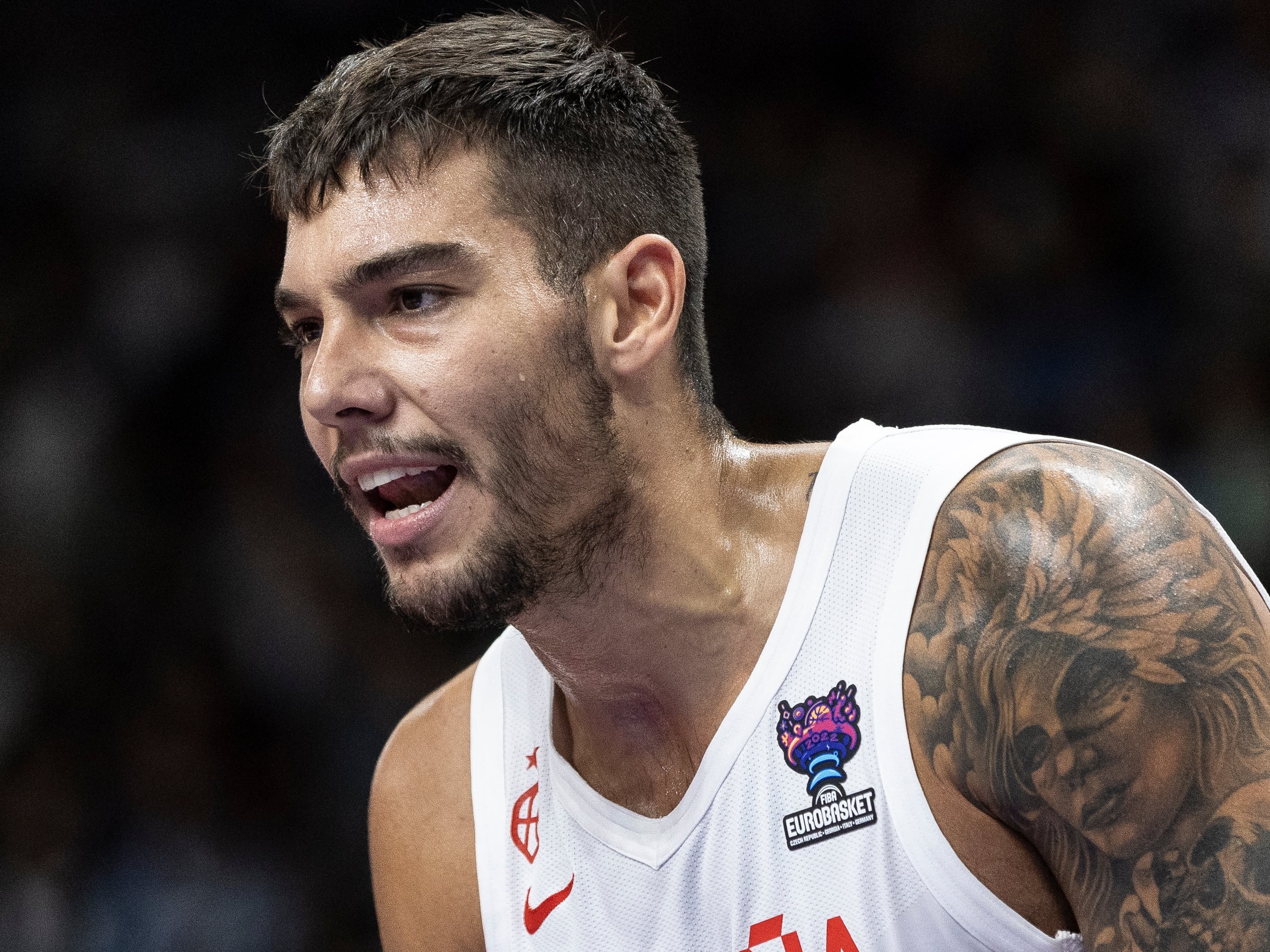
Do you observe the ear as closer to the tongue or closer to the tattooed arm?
the tongue

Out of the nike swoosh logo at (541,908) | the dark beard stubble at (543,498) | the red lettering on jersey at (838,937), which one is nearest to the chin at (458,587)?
the dark beard stubble at (543,498)

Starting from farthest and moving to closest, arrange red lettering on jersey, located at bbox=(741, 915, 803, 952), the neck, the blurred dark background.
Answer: the blurred dark background, the neck, red lettering on jersey, located at bbox=(741, 915, 803, 952)

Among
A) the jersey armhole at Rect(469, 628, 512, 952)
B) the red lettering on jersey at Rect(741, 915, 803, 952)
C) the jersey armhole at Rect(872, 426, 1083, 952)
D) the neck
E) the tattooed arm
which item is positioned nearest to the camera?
the tattooed arm

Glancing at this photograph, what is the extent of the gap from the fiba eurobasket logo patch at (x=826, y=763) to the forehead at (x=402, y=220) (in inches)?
28.2

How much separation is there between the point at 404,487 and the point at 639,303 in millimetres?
427

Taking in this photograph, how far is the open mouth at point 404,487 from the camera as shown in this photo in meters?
1.66

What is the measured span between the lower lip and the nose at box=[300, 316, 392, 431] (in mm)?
129

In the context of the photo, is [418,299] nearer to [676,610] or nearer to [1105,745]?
[676,610]

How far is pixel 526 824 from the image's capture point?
74.8 inches

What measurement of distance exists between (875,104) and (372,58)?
7.06ft

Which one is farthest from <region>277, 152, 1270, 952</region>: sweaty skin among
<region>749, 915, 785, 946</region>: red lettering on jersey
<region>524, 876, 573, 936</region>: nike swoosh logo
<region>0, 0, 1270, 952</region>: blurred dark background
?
<region>0, 0, 1270, 952</region>: blurred dark background

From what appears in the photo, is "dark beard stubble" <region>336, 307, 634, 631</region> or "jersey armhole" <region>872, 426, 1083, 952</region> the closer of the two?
"jersey armhole" <region>872, 426, 1083, 952</region>

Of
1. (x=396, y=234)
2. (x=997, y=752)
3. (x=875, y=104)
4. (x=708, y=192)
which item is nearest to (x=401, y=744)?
(x=396, y=234)

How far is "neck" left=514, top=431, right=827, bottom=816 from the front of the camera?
5.71ft
